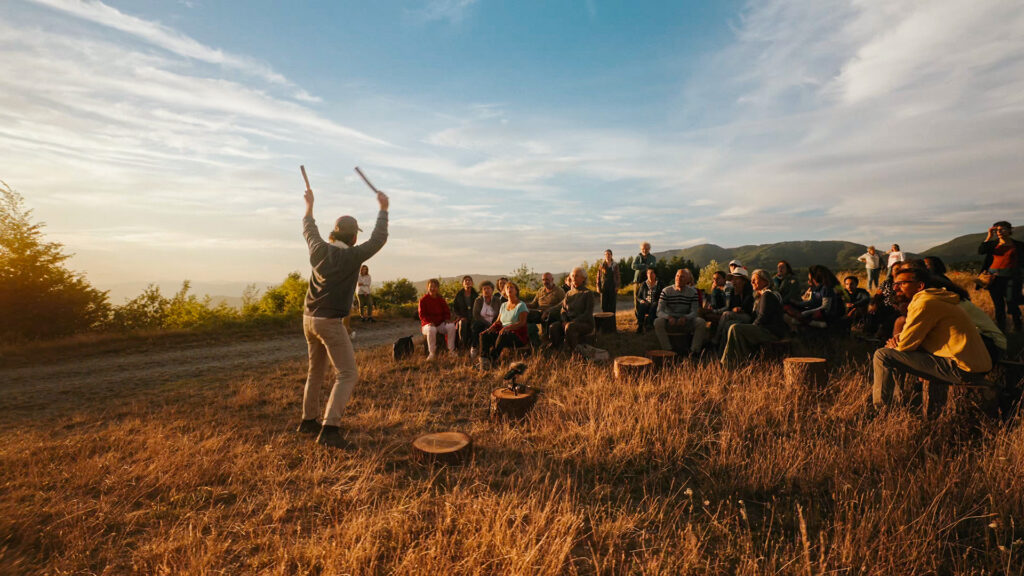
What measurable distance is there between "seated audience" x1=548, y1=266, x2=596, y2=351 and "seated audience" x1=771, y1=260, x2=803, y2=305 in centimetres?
366

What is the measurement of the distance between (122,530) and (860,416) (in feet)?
20.1

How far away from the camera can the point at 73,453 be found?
4035mm

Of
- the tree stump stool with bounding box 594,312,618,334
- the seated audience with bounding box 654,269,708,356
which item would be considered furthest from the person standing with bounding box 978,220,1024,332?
the tree stump stool with bounding box 594,312,618,334

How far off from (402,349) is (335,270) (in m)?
4.53

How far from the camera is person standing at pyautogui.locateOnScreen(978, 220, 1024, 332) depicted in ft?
24.4

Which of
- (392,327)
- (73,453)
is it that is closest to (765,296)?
(73,453)

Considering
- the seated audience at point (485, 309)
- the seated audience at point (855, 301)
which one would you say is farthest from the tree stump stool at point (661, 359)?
the seated audience at point (855, 301)

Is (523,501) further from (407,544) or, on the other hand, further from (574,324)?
(574,324)

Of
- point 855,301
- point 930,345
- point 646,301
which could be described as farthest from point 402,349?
point 855,301

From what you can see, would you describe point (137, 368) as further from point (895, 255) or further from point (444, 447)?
point (895, 255)

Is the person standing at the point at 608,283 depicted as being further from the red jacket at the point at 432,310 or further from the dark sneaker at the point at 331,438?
the dark sneaker at the point at 331,438

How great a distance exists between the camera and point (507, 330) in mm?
7434

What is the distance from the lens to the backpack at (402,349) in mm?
8141

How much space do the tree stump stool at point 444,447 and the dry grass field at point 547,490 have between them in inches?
4.0
